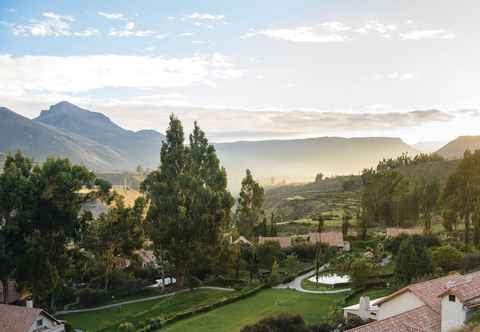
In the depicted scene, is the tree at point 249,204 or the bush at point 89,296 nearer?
the bush at point 89,296

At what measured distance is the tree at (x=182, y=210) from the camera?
4059cm

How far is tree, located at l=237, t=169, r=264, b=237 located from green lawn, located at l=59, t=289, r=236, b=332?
2481 cm

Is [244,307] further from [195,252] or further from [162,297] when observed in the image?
[162,297]

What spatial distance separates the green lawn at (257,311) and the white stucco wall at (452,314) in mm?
10492

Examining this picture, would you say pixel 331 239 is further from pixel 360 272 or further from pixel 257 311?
pixel 257 311

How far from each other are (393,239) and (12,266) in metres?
40.6

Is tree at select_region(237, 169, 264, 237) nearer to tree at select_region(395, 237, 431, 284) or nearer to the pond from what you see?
the pond

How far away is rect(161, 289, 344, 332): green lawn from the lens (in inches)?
1193

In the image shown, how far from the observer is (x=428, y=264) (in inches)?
1391

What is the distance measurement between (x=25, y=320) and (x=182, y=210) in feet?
48.9

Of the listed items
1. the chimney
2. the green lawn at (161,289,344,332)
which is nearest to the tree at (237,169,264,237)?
the green lawn at (161,289,344,332)

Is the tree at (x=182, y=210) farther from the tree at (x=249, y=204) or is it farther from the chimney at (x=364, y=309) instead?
the tree at (x=249, y=204)

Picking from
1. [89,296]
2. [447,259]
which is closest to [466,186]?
[447,259]

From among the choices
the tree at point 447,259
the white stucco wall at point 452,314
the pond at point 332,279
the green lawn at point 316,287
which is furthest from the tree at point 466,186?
the white stucco wall at point 452,314
